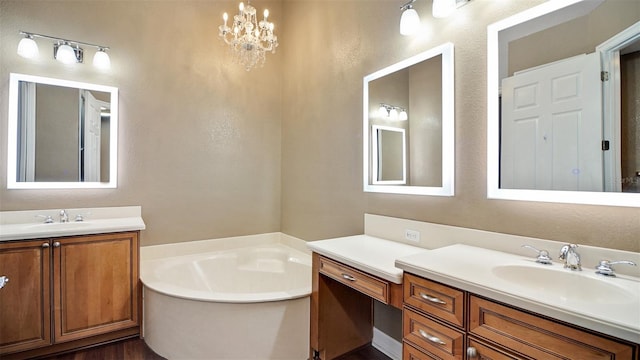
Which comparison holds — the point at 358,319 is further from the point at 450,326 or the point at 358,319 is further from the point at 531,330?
the point at 531,330

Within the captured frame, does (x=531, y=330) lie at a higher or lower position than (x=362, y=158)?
lower

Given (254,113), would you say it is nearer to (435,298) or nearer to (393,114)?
(393,114)

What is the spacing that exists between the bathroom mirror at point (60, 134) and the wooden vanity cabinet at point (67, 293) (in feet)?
2.25

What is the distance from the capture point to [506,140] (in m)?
1.61

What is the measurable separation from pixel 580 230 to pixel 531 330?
63 cm

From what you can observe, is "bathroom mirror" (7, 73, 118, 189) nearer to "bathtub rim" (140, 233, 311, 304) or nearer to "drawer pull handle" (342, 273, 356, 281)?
"bathtub rim" (140, 233, 311, 304)

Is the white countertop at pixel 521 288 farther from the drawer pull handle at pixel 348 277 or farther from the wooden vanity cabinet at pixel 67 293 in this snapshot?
the wooden vanity cabinet at pixel 67 293

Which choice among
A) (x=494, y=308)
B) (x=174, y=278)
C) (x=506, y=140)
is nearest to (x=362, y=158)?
(x=506, y=140)

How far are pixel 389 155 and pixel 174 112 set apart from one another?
216cm

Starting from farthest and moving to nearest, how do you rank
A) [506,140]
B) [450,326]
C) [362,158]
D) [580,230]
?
[362,158] < [506,140] < [580,230] < [450,326]

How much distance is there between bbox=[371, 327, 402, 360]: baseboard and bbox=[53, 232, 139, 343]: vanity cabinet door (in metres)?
1.90

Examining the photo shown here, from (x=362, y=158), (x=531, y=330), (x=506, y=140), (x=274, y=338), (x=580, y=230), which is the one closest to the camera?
(x=531, y=330)

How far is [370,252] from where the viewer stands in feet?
6.05

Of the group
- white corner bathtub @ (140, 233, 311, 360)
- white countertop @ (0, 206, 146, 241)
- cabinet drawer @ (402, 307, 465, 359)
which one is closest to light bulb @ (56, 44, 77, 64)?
white countertop @ (0, 206, 146, 241)
